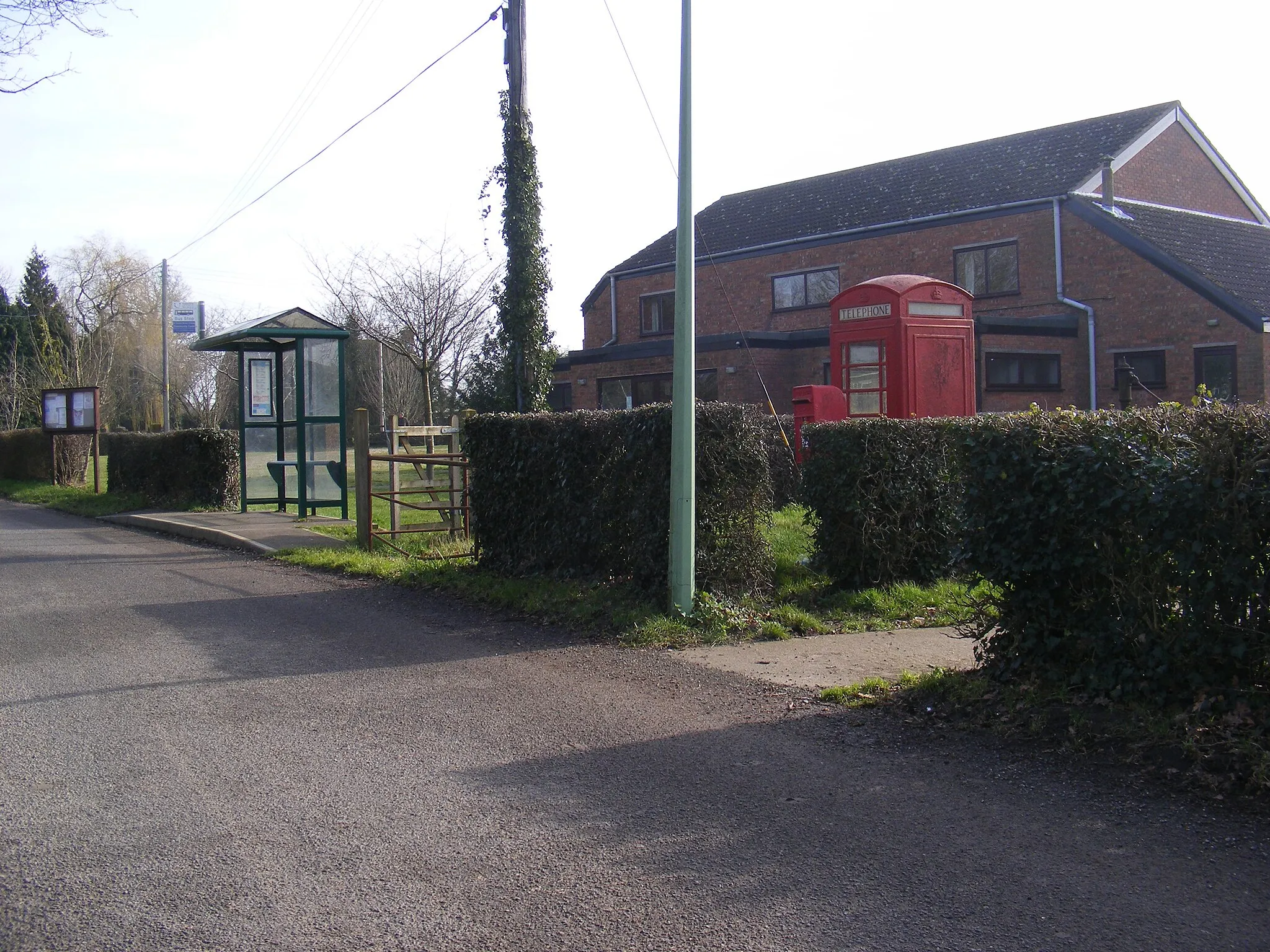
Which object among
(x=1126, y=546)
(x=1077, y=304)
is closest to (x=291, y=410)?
(x=1126, y=546)

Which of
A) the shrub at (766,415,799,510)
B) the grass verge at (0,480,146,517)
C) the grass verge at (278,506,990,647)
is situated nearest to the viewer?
the grass verge at (278,506,990,647)

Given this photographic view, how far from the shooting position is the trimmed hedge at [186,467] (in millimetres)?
19906

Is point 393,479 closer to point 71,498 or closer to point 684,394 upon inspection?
point 684,394

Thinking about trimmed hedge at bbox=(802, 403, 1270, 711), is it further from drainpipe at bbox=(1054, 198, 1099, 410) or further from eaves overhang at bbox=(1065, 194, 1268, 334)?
drainpipe at bbox=(1054, 198, 1099, 410)

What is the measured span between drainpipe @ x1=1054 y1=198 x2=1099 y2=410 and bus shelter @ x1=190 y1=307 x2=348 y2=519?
17.3 metres

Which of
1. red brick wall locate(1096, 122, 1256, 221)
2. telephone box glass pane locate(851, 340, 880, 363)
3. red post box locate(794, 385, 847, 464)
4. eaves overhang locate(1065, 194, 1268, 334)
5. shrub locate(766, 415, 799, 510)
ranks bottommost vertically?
shrub locate(766, 415, 799, 510)

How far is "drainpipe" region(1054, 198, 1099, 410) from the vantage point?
86.0 feet

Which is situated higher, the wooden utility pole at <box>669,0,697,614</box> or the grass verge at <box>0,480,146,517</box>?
the wooden utility pole at <box>669,0,697,614</box>

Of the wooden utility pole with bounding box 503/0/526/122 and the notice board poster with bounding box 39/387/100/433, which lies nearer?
the wooden utility pole with bounding box 503/0/526/122

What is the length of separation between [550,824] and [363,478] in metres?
10.1

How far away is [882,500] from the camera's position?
32.4 feet

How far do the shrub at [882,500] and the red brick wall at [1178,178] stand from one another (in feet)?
69.5

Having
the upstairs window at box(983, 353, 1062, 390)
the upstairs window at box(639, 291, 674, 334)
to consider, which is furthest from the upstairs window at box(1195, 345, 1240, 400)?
the upstairs window at box(639, 291, 674, 334)

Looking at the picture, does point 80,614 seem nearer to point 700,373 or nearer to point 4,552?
point 4,552
